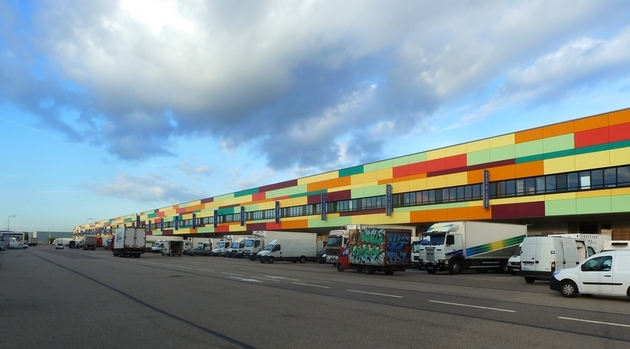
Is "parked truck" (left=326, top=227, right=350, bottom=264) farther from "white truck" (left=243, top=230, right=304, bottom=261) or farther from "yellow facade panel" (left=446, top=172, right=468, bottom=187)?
"white truck" (left=243, top=230, right=304, bottom=261)

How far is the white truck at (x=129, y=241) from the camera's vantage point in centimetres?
5922

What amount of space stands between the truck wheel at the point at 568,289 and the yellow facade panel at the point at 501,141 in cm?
2598

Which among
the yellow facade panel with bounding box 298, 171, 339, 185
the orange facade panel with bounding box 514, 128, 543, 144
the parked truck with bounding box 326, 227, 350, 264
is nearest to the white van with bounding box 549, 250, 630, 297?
the orange facade panel with bounding box 514, 128, 543, 144

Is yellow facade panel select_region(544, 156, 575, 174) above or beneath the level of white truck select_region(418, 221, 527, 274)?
above

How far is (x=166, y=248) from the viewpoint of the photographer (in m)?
75.4

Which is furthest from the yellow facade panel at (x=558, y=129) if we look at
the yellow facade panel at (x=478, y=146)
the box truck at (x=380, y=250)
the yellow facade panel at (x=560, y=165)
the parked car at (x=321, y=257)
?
the parked car at (x=321, y=257)

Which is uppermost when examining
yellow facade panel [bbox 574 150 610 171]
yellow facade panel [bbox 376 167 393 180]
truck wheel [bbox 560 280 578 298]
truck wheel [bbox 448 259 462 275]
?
yellow facade panel [bbox 376 167 393 180]

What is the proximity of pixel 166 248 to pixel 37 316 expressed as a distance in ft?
214

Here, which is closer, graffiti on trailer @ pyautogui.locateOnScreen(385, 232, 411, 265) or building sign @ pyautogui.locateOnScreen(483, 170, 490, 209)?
graffiti on trailer @ pyautogui.locateOnScreen(385, 232, 411, 265)

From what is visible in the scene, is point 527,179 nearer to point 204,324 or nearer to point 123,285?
point 123,285

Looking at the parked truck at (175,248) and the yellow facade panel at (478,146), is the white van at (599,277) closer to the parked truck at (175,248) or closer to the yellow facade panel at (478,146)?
the yellow facade panel at (478,146)

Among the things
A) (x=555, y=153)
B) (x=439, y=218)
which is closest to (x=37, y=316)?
(x=555, y=153)

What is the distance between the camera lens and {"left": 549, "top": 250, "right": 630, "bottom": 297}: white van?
1609 centimetres

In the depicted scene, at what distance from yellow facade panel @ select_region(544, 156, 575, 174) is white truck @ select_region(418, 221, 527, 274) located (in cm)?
641
